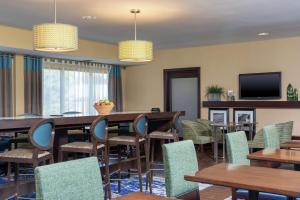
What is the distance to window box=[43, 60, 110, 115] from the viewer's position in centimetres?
830

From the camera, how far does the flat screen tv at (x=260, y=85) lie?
798cm

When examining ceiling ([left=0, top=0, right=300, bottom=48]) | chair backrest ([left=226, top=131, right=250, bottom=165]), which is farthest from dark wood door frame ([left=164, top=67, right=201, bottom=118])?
chair backrest ([left=226, top=131, right=250, bottom=165])

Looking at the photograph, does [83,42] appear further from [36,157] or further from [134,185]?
[36,157]

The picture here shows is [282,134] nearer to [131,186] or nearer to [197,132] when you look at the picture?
[197,132]

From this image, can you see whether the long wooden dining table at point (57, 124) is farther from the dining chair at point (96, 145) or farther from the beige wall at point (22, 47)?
the beige wall at point (22, 47)

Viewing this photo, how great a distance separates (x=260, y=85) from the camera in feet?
26.9

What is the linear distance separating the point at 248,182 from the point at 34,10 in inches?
178

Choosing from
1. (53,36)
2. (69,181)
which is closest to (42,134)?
(53,36)

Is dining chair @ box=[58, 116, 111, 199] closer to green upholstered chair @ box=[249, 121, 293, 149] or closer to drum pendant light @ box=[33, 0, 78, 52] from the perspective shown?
drum pendant light @ box=[33, 0, 78, 52]

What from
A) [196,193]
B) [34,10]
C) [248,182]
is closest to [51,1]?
[34,10]

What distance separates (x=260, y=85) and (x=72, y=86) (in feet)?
14.3

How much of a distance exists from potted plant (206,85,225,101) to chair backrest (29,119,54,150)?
5664 mm

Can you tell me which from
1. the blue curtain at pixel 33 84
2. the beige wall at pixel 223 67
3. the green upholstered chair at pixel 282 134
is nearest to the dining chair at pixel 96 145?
the green upholstered chair at pixel 282 134

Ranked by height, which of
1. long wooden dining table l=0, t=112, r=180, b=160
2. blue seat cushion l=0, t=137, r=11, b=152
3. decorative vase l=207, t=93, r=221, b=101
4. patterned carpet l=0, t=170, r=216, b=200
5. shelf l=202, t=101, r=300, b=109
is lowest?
patterned carpet l=0, t=170, r=216, b=200
